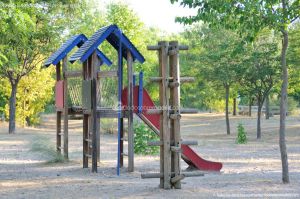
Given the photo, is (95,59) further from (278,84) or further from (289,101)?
(289,101)

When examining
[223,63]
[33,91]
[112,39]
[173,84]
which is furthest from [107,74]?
[33,91]

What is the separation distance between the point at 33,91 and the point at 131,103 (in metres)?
22.5

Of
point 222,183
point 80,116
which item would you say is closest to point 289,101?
point 80,116

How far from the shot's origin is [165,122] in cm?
990

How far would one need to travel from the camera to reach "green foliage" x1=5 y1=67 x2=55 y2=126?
1344 inches

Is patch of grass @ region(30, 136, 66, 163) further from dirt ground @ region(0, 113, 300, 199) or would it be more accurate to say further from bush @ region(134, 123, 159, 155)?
bush @ region(134, 123, 159, 155)

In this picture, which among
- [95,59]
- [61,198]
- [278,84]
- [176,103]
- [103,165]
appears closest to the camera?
[61,198]

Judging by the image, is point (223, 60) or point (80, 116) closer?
point (80, 116)

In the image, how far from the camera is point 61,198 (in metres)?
9.23

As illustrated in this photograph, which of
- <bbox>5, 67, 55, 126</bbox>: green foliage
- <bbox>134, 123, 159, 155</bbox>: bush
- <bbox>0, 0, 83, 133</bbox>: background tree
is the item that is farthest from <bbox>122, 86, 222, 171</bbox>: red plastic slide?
<bbox>5, 67, 55, 126</bbox>: green foliage

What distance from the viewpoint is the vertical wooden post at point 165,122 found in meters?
9.83

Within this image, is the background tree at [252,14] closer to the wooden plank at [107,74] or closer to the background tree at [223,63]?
the wooden plank at [107,74]

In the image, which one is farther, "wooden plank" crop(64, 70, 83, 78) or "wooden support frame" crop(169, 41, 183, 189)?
"wooden plank" crop(64, 70, 83, 78)

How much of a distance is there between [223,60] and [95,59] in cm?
1686
